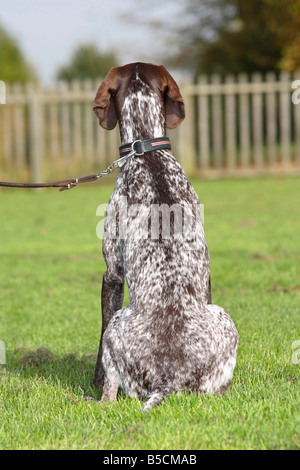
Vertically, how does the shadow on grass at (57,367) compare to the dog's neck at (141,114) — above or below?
below

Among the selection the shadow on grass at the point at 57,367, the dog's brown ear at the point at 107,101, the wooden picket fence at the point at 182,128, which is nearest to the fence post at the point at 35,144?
the wooden picket fence at the point at 182,128

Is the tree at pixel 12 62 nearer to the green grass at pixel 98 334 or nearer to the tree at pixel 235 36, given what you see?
the tree at pixel 235 36

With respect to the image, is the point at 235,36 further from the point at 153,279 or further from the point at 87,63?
the point at 87,63

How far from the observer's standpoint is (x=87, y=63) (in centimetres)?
5403

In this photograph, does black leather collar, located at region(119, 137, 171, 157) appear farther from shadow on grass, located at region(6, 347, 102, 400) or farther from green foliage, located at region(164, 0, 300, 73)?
green foliage, located at region(164, 0, 300, 73)

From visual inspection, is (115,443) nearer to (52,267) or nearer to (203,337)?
(203,337)

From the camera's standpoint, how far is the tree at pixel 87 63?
53406 millimetres

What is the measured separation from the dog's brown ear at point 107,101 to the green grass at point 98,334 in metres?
1.72

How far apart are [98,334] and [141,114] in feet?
7.85

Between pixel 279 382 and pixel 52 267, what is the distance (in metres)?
5.20

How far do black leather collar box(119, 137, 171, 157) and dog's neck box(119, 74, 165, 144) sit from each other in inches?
3.1

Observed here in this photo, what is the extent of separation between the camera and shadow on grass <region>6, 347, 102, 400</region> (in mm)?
4259
